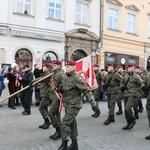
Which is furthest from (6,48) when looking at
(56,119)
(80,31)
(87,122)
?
(56,119)

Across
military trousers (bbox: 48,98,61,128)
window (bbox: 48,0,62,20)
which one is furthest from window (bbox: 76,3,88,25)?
military trousers (bbox: 48,98,61,128)

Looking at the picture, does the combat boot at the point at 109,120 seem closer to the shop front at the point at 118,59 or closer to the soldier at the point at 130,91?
the soldier at the point at 130,91

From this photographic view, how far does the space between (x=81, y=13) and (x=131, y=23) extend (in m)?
Result: 6.14

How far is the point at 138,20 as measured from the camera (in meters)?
23.8

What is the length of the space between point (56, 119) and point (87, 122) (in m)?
2.10

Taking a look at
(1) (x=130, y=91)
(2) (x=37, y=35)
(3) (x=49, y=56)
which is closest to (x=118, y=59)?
(3) (x=49, y=56)

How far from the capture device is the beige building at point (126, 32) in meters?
21.2

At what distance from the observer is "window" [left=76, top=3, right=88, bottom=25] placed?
64.2 ft

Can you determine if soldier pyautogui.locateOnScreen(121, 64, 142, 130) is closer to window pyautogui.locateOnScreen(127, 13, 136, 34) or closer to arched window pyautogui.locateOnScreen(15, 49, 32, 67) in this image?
arched window pyautogui.locateOnScreen(15, 49, 32, 67)

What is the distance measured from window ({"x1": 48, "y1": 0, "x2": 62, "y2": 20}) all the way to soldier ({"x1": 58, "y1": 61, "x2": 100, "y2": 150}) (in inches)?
558

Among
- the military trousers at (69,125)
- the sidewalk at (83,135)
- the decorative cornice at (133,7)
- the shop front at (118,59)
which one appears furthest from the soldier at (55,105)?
the decorative cornice at (133,7)

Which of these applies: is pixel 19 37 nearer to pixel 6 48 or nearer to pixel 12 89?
pixel 6 48

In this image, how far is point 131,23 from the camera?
23422mm

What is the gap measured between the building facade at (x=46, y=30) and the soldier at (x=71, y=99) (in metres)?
11.9
